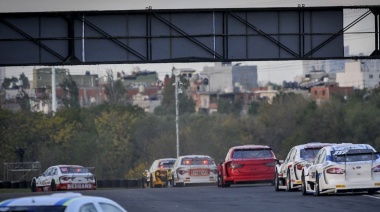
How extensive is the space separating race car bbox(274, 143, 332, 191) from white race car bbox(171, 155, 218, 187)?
11.6m

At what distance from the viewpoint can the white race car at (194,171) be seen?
48.4 metres

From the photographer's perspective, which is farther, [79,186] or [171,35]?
[79,186]

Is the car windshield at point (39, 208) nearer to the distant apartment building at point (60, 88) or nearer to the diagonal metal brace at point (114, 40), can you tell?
the diagonal metal brace at point (114, 40)

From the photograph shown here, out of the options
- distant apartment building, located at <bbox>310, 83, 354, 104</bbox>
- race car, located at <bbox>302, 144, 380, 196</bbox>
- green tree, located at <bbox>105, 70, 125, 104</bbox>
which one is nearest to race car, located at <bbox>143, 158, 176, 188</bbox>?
race car, located at <bbox>302, 144, 380, 196</bbox>

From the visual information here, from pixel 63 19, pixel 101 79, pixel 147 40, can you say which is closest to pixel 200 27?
pixel 147 40

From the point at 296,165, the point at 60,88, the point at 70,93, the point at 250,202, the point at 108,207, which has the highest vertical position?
the point at 60,88

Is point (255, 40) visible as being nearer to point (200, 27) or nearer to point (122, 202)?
point (200, 27)

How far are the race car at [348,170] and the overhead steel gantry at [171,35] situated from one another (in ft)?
28.5

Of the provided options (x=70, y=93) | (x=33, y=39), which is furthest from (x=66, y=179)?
(x=70, y=93)

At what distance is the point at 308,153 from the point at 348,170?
568cm

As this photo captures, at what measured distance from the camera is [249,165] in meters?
42.9

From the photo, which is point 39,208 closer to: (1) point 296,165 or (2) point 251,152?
(1) point 296,165

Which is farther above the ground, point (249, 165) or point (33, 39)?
point (33, 39)

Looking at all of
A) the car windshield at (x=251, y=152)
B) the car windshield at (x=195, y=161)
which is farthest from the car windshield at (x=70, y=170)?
the car windshield at (x=251, y=152)
